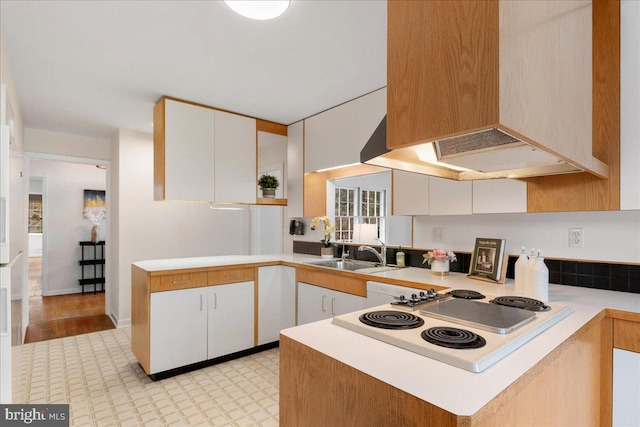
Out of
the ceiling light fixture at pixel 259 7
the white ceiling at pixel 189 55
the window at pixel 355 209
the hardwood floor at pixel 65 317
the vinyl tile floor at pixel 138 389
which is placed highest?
the white ceiling at pixel 189 55

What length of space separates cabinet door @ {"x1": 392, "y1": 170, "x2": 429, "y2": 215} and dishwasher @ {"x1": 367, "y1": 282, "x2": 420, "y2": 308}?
0.65 meters

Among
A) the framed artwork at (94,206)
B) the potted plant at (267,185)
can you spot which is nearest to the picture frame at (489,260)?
→ the potted plant at (267,185)

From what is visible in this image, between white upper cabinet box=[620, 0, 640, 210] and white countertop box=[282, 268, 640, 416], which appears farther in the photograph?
white upper cabinet box=[620, 0, 640, 210]

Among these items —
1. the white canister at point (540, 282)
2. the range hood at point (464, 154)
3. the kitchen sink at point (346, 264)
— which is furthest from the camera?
the kitchen sink at point (346, 264)

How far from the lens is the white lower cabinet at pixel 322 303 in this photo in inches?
106

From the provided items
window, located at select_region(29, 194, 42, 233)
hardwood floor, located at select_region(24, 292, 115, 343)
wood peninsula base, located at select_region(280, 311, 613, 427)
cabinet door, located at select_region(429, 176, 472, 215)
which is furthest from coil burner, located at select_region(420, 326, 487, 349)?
window, located at select_region(29, 194, 42, 233)

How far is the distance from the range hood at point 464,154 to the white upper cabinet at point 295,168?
7.74 feet

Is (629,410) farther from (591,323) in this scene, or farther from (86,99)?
(86,99)

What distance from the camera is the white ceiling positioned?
1.90 m

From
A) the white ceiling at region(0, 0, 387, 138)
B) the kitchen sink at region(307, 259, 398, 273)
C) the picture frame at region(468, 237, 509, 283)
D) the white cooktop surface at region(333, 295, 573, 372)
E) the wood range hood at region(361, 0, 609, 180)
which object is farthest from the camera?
the kitchen sink at region(307, 259, 398, 273)

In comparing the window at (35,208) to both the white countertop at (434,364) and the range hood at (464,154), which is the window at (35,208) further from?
the range hood at (464,154)

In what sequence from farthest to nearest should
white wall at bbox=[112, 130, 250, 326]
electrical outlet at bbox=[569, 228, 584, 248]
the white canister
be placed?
white wall at bbox=[112, 130, 250, 326]
electrical outlet at bbox=[569, 228, 584, 248]
the white canister

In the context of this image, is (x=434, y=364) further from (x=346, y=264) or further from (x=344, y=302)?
(x=346, y=264)

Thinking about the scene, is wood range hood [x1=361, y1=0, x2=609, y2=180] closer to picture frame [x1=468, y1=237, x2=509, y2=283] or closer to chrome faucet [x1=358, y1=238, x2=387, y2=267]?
A: picture frame [x1=468, y1=237, x2=509, y2=283]
